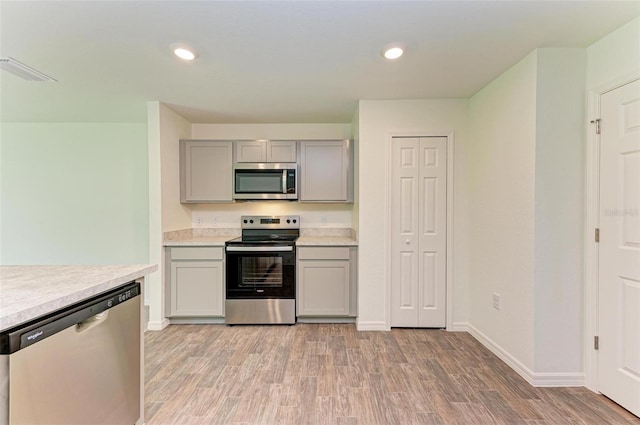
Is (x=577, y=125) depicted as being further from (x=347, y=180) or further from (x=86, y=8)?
(x=86, y=8)

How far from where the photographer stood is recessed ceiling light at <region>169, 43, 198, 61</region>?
190 centimetres

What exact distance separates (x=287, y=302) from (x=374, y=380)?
1276 millimetres

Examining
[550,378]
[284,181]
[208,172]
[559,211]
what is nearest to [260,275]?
[284,181]

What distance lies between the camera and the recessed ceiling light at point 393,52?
1.94m

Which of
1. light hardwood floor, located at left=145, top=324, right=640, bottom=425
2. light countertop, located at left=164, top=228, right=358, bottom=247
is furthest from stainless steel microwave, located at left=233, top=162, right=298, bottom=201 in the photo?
light hardwood floor, located at left=145, top=324, right=640, bottom=425

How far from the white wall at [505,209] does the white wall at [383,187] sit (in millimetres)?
97

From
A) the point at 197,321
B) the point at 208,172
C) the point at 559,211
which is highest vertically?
the point at 208,172

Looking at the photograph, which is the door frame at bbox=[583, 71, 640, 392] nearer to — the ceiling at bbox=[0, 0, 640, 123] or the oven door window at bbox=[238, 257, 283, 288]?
the ceiling at bbox=[0, 0, 640, 123]

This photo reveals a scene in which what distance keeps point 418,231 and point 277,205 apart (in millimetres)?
1809

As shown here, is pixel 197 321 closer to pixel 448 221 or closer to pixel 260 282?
pixel 260 282

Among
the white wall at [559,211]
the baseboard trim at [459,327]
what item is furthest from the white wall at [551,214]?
the baseboard trim at [459,327]

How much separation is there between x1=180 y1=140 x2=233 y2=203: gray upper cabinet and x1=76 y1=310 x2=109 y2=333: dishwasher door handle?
2289mm

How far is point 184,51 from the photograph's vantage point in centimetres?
195

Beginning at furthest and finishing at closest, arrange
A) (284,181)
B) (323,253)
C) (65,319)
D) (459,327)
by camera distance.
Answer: (284,181), (323,253), (459,327), (65,319)
